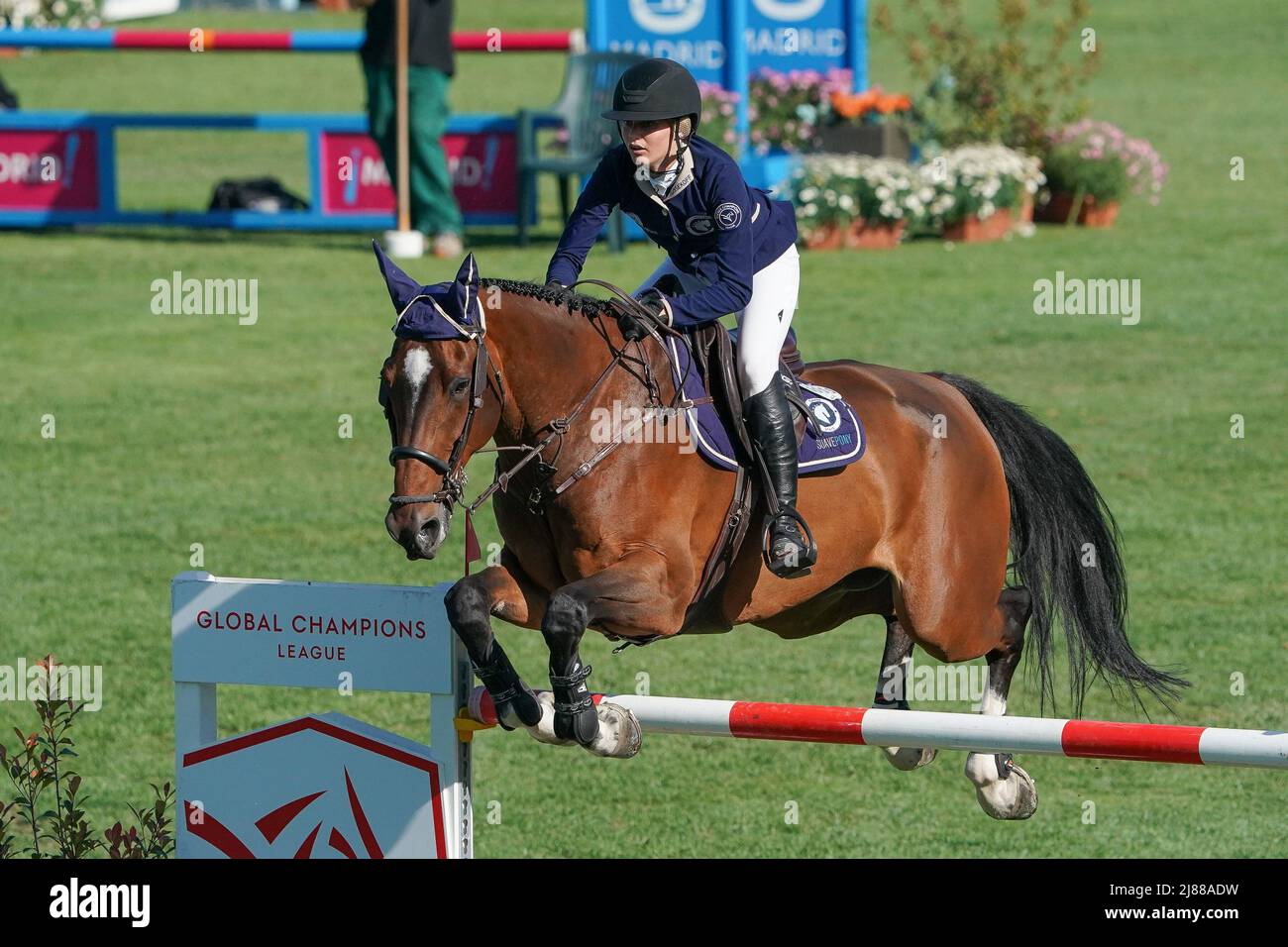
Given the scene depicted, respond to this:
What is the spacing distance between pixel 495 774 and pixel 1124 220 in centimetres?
1335

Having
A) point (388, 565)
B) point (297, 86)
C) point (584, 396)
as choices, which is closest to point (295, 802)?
point (584, 396)

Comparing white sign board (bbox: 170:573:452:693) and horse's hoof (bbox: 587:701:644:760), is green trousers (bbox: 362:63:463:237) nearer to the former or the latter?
white sign board (bbox: 170:573:452:693)

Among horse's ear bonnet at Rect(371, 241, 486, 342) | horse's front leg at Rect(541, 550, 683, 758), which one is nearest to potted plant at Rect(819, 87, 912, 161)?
horse's front leg at Rect(541, 550, 683, 758)

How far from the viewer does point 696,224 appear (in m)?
5.97

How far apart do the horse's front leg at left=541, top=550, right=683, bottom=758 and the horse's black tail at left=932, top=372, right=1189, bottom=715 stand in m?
1.88

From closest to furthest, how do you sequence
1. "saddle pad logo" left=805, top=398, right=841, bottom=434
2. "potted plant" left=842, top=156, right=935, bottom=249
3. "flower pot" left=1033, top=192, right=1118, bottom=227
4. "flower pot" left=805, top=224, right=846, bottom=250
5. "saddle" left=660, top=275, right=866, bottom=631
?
1. "saddle" left=660, top=275, right=866, bottom=631
2. "saddle pad logo" left=805, top=398, right=841, bottom=434
3. "potted plant" left=842, top=156, right=935, bottom=249
4. "flower pot" left=805, top=224, right=846, bottom=250
5. "flower pot" left=1033, top=192, right=1118, bottom=227

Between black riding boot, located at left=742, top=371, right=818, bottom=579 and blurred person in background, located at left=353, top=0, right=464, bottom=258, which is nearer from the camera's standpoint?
black riding boot, located at left=742, top=371, right=818, bottom=579

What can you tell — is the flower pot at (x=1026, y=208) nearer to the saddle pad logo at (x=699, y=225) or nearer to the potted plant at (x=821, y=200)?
the potted plant at (x=821, y=200)

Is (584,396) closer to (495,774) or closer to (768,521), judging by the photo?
(768,521)

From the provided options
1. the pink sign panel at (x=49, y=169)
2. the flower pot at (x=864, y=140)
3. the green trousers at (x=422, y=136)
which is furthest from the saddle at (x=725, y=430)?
the pink sign panel at (x=49, y=169)

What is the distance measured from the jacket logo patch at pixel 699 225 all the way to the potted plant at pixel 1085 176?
47.5ft

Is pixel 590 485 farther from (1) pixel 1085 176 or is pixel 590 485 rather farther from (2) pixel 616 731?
(1) pixel 1085 176

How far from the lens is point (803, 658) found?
1026 centimetres

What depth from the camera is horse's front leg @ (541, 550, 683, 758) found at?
18.1ft
